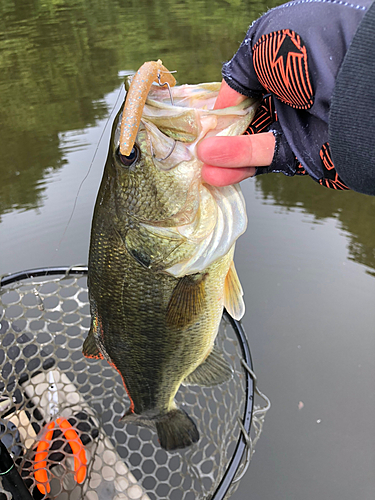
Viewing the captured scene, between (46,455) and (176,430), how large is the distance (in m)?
0.77

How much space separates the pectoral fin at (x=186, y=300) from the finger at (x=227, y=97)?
62 cm

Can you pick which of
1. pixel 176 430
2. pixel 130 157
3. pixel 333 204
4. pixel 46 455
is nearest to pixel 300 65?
pixel 130 157

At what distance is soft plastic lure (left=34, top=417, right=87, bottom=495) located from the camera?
187 centimetres

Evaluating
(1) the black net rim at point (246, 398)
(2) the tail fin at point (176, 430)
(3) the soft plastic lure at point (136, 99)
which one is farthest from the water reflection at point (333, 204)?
(3) the soft plastic lure at point (136, 99)

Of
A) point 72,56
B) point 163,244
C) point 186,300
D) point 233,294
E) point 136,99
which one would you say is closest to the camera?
point 136,99

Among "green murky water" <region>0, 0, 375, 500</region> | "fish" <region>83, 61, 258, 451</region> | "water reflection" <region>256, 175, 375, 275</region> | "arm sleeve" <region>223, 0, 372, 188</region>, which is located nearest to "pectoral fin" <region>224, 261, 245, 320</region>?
"fish" <region>83, 61, 258, 451</region>

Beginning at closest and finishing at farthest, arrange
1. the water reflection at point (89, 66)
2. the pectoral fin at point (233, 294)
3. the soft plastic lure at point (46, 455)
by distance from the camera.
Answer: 1. the pectoral fin at point (233, 294)
2. the soft plastic lure at point (46, 455)
3. the water reflection at point (89, 66)

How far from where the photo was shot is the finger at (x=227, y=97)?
1.06 metres

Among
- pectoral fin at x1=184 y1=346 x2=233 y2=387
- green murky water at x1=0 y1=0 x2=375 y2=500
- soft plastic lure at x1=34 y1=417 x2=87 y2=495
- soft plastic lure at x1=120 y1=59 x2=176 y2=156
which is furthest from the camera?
green murky water at x1=0 y1=0 x2=375 y2=500

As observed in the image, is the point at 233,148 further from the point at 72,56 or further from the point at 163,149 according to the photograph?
the point at 72,56

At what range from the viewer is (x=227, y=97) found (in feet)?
3.51

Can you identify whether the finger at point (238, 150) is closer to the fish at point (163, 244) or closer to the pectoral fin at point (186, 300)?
the fish at point (163, 244)

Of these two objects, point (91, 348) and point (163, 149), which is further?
point (91, 348)

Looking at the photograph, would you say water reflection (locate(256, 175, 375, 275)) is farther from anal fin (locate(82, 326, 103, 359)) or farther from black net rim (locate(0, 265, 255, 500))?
anal fin (locate(82, 326, 103, 359))
